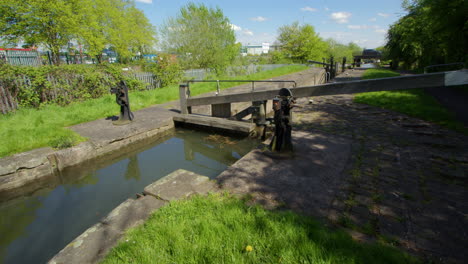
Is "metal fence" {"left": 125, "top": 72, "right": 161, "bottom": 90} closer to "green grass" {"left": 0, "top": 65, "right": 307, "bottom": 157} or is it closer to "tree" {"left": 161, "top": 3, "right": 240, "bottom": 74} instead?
"green grass" {"left": 0, "top": 65, "right": 307, "bottom": 157}

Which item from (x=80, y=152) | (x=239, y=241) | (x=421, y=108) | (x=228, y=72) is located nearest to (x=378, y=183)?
(x=239, y=241)

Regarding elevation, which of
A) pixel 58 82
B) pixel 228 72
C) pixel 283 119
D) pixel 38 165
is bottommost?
pixel 38 165

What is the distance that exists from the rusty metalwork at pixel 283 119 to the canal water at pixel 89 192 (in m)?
1.38

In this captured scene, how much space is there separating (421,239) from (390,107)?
21.7 ft

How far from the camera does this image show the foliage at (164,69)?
12.3 meters

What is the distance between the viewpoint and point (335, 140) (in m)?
4.49

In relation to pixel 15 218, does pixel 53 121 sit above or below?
above

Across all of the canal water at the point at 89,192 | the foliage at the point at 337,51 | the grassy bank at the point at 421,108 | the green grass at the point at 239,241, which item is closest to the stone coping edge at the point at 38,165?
the canal water at the point at 89,192

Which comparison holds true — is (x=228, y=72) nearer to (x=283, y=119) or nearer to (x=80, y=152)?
(x=80, y=152)

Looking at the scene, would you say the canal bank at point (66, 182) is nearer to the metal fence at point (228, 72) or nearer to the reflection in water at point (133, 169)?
the reflection in water at point (133, 169)

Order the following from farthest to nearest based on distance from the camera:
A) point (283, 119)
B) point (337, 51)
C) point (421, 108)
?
point (337, 51) < point (421, 108) < point (283, 119)

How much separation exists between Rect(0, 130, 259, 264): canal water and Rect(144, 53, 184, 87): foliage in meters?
7.33

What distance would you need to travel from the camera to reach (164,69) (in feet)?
40.8

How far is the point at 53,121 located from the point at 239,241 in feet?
21.8
